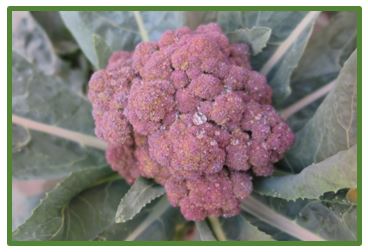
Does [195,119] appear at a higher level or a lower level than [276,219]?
higher

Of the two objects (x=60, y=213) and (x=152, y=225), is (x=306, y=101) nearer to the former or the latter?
(x=152, y=225)

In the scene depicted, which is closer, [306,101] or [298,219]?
[298,219]

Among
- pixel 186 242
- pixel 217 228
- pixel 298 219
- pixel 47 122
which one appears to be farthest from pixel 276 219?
pixel 47 122

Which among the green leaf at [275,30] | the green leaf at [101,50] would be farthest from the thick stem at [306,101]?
the green leaf at [101,50]

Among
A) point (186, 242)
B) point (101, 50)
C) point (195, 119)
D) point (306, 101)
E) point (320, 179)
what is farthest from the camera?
point (306, 101)

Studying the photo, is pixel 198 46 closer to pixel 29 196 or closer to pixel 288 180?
pixel 288 180

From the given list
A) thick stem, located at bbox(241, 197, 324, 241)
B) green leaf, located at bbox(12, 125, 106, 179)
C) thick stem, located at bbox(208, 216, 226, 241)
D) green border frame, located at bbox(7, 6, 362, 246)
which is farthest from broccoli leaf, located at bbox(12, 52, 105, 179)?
thick stem, located at bbox(241, 197, 324, 241)
